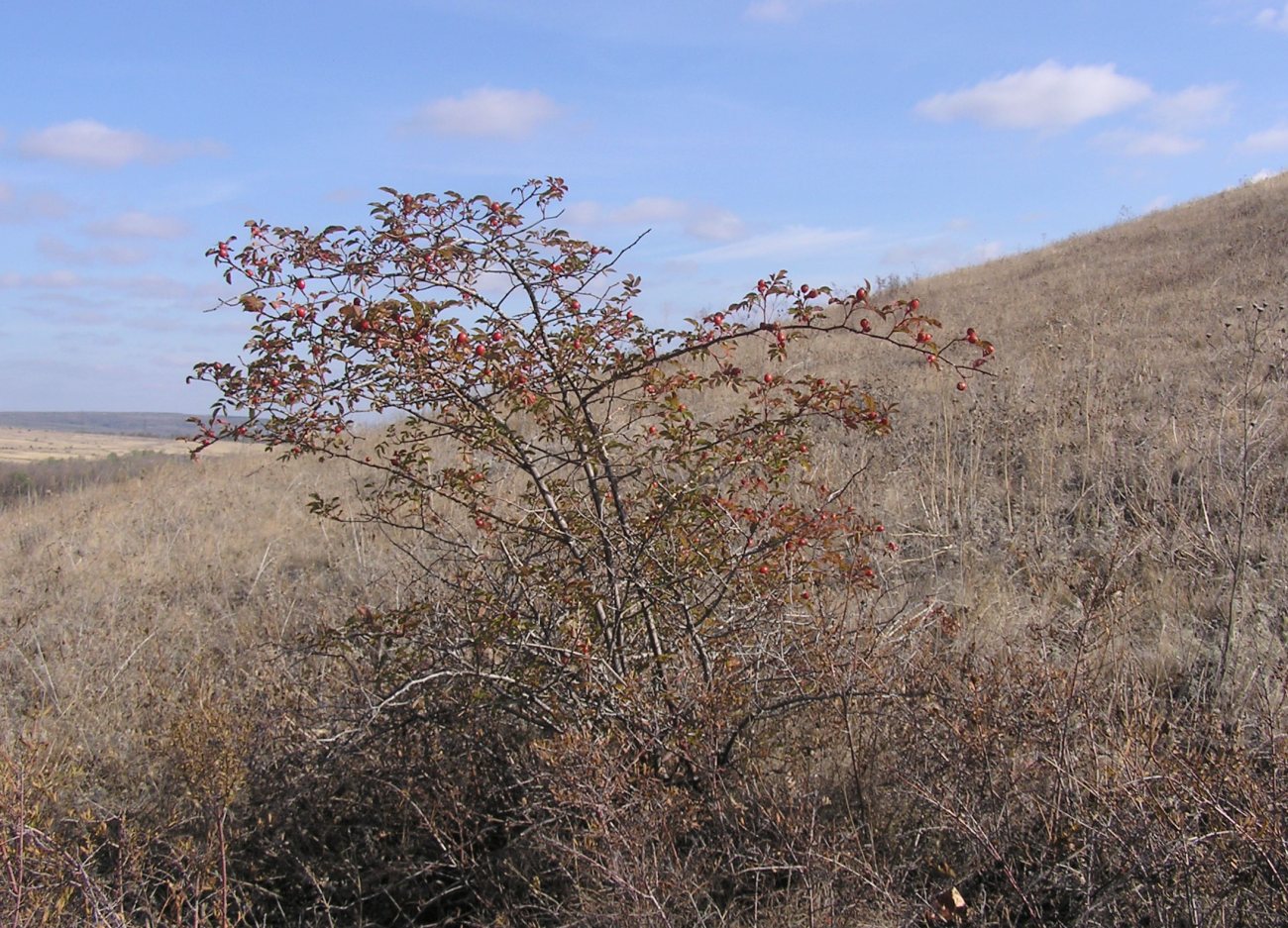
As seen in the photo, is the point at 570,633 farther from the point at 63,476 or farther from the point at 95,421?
the point at 95,421

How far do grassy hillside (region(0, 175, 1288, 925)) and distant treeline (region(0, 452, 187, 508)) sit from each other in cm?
292

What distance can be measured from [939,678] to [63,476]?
15392 mm

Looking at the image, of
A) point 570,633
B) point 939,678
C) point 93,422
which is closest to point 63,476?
point 570,633

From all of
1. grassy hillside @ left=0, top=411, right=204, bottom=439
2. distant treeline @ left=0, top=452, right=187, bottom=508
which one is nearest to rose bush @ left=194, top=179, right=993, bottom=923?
distant treeline @ left=0, top=452, right=187, bottom=508

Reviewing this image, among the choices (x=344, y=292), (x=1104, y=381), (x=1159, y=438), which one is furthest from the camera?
(x=1104, y=381)

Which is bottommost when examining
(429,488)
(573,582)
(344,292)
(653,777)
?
(653,777)

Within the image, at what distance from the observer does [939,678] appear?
10.3 feet

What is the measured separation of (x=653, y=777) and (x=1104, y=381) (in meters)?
6.56

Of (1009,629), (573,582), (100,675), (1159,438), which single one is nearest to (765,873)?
(573,582)

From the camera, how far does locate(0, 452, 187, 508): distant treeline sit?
13.0 m

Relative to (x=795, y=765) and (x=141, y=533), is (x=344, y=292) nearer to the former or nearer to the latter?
(x=795, y=765)

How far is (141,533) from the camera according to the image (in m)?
8.79

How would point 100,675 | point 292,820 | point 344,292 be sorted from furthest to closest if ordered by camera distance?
1. point 100,675
2. point 292,820
3. point 344,292

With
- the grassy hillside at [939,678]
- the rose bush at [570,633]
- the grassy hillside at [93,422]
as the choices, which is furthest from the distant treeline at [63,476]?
the grassy hillside at [93,422]
